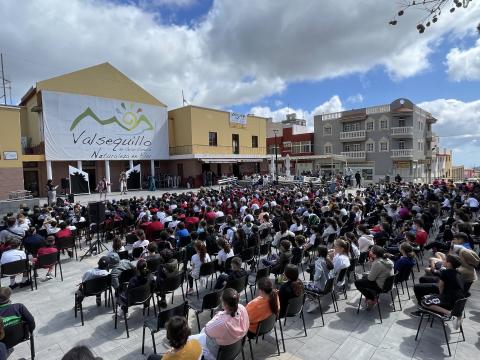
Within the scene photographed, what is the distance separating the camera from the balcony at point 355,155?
1476 inches

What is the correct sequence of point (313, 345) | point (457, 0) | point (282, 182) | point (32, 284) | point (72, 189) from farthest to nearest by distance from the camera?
point (282, 182) < point (72, 189) < point (32, 284) < point (313, 345) < point (457, 0)

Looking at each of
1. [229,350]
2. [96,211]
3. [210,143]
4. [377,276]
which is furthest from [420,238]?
[210,143]

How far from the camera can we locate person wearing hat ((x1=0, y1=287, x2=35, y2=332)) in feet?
11.5

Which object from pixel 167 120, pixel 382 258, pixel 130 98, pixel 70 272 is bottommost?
pixel 70 272

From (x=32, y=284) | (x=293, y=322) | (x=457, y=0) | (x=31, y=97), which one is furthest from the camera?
(x=31, y=97)

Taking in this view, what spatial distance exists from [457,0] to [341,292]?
5301mm

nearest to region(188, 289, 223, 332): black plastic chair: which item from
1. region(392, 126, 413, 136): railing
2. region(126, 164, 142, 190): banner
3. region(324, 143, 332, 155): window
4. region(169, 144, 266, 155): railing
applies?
region(126, 164, 142, 190): banner

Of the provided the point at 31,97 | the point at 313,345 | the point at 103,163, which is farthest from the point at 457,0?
the point at 31,97

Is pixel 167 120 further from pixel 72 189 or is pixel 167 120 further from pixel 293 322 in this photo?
pixel 293 322

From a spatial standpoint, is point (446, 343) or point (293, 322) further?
point (293, 322)

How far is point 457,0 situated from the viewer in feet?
12.1

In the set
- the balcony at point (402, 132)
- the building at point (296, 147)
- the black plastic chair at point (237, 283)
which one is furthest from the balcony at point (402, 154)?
the black plastic chair at point (237, 283)

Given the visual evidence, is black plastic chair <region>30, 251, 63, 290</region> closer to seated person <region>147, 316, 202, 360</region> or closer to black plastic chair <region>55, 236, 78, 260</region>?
black plastic chair <region>55, 236, 78, 260</region>

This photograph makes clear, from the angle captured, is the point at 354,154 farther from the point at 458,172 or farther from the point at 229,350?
the point at 229,350
